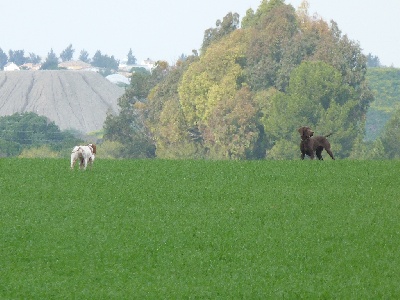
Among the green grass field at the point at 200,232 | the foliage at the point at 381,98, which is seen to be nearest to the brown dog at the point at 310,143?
the green grass field at the point at 200,232

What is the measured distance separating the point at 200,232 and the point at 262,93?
8061cm

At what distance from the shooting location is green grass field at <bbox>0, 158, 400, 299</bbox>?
13.4 meters

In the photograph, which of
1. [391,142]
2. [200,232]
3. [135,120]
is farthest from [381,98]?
[200,232]

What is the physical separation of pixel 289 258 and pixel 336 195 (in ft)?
20.3

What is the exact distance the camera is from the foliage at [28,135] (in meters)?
127

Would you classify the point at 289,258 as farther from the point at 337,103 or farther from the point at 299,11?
the point at 299,11

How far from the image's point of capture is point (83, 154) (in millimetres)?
23688

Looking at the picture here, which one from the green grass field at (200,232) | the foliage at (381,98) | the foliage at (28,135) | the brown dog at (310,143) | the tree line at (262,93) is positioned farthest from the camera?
the foliage at (381,98)

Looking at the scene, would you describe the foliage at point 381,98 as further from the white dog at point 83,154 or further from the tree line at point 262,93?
the white dog at point 83,154

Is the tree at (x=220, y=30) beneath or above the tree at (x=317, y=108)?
above

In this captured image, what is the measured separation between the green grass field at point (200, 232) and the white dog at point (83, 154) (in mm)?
234

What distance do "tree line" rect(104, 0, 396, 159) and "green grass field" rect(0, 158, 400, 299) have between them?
66.8 metres

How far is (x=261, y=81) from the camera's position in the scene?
A: 9956cm

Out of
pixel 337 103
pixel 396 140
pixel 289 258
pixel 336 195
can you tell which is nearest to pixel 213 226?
pixel 289 258
